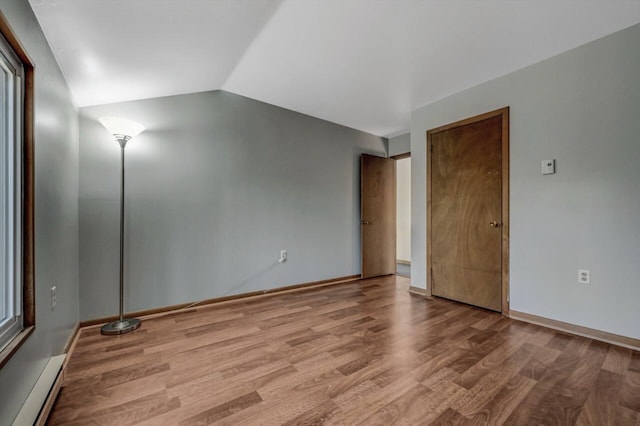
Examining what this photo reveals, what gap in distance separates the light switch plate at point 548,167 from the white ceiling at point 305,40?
2.96 ft

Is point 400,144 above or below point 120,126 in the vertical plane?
above

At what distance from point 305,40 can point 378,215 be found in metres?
2.85

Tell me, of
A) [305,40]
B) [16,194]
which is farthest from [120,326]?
[305,40]

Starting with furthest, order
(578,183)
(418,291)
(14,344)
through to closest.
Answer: (418,291), (578,183), (14,344)

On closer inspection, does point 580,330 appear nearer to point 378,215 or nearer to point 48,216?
point 378,215

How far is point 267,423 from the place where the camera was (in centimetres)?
127

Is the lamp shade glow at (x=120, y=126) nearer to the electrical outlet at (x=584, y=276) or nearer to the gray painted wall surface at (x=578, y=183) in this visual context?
the gray painted wall surface at (x=578, y=183)

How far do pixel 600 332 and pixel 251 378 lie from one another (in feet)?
8.51

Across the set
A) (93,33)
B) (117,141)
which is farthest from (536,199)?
(117,141)

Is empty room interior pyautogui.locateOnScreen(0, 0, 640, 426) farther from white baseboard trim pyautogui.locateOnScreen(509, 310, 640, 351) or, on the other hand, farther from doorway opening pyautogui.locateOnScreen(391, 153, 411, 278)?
doorway opening pyautogui.locateOnScreen(391, 153, 411, 278)

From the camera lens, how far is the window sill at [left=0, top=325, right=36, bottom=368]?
1.04 meters

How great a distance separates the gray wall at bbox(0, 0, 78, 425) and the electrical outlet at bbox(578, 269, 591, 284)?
11.4 ft

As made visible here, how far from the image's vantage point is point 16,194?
127 centimetres

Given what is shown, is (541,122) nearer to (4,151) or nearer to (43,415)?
(4,151)
